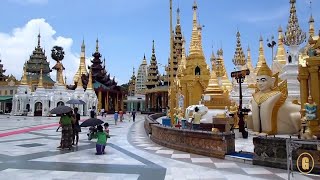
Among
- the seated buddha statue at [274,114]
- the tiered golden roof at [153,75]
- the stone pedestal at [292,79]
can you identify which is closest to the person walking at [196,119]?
the stone pedestal at [292,79]

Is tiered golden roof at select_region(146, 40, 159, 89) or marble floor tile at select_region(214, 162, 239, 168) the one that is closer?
marble floor tile at select_region(214, 162, 239, 168)

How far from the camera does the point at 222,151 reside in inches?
372

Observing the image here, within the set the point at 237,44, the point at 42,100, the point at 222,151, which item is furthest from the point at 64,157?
the point at 42,100

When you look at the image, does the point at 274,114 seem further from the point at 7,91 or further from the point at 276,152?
the point at 7,91

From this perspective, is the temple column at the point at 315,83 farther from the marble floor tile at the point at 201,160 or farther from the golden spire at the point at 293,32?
the golden spire at the point at 293,32

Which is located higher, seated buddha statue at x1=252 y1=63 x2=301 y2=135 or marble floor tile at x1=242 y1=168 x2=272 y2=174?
seated buddha statue at x1=252 y1=63 x2=301 y2=135

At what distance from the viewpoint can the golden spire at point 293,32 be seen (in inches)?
701

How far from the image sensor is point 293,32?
59.0 feet

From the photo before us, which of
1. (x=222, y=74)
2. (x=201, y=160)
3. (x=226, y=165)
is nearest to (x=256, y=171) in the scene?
(x=226, y=165)

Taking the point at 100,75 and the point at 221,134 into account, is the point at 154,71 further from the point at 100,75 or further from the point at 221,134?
the point at 221,134

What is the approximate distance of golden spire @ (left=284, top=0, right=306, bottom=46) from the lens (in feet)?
58.4

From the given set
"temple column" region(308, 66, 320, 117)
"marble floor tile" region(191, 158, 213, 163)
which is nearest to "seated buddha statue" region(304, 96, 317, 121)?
"temple column" region(308, 66, 320, 117)

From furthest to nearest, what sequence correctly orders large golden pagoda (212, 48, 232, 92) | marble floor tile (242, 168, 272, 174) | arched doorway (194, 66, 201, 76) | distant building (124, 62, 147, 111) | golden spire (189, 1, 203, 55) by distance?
distant building (124, 62, 147, 111)
large golden pagoda (212, 48, 232, 92)
arched doorway (194, 66, 201, 76)
golden spire (189, 1, 203, 55)
marble floor tile (242, 168, 272, 174)

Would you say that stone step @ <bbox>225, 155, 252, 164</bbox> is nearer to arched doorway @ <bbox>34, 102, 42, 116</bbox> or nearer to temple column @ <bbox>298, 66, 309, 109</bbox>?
temple column @ <bbox>298, 66, 309, 109</bbox>
